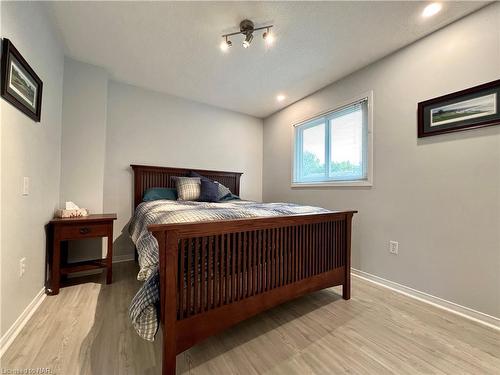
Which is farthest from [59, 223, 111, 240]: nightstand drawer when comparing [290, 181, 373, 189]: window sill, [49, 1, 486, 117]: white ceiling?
[290, 181, 373, 189]: window sill

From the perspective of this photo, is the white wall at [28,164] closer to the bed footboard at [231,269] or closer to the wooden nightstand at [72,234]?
the wooden nightstand at [72,234]

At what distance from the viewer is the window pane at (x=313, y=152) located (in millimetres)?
3093

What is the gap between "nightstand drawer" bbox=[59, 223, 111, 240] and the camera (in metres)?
1.94

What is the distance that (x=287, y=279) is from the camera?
157 cm

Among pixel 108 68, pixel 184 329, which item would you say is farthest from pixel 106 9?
pixel 184 329

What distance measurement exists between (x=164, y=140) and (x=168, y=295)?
104 inches

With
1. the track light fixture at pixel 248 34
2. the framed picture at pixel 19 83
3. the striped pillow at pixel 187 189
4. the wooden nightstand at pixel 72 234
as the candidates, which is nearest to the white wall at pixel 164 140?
the striped pillow at pixel 187 189

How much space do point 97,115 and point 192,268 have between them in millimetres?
2375

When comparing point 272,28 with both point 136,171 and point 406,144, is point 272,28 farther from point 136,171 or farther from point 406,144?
point 136,171

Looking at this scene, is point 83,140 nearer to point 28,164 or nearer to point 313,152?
point 28,164

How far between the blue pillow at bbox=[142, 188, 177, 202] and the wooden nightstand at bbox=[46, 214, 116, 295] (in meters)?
0.65

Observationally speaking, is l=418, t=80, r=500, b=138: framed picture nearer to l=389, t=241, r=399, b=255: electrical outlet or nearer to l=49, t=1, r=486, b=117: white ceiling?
l=49, t=1, r=486, b=117: white ceiling

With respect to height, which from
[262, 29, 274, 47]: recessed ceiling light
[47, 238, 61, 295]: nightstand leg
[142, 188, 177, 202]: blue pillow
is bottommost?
[47, 238, 61, 295]: nightstand leg

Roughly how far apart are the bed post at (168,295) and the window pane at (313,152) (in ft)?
8.26
